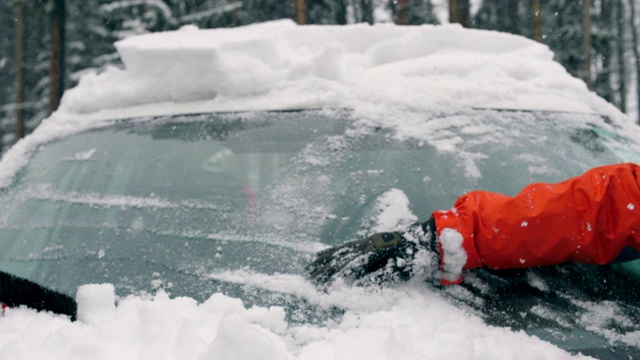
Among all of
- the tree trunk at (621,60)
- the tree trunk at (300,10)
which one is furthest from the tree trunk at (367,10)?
the tree trunk at (621,60)

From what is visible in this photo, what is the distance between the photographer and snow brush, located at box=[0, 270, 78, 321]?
1.42 meters

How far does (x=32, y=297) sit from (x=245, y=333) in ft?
2.34

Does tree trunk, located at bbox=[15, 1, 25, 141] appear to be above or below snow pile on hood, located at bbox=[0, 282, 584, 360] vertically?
below

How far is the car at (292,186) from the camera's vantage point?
129 cm

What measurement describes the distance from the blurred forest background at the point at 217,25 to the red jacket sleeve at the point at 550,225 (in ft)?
44.9

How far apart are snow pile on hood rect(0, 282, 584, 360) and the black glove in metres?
0.08

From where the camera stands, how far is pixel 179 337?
117 cm

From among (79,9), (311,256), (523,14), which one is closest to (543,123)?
(311,256)

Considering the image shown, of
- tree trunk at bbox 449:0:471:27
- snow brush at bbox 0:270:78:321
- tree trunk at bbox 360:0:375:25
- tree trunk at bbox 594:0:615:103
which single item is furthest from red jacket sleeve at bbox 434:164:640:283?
tree trunk at bbox 360:0:375:25

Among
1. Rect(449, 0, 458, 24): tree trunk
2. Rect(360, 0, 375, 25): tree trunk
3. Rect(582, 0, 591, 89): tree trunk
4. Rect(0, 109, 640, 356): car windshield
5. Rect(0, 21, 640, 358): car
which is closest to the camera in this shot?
Rect(0, 21, 640, 358): car

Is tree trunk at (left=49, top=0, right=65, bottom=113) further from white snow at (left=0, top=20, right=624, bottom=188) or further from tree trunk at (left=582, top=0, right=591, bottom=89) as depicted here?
tree trunk at (left=582, top=0, right=591, bottom=89)

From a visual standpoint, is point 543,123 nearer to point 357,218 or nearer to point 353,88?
point 353,88

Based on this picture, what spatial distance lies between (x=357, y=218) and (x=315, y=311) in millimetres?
450

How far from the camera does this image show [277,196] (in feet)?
6.14
